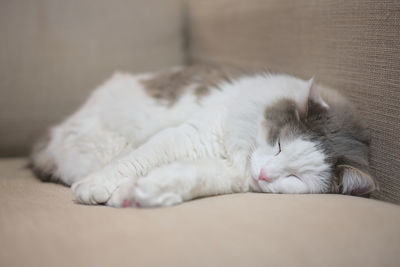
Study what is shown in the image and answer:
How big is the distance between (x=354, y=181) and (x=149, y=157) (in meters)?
0.65

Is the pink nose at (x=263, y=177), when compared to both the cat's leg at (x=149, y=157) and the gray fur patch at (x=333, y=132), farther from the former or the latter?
the cat's leg at (x=149, y=157)

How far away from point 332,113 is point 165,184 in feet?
1.97

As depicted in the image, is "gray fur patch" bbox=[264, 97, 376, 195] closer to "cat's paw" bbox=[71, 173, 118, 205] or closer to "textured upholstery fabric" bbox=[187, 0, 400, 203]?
"textured upholstery fabric" bbox=[187, 0, 400, 203]

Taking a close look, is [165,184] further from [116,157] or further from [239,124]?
[116,157]

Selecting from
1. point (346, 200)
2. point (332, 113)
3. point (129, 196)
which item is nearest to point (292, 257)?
point (346, 200)

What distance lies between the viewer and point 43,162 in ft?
5.18

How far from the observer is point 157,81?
1736 millimetres

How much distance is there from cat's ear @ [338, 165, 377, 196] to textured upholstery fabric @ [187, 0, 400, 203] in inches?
4.6

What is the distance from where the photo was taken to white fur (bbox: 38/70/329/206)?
3.84 feet

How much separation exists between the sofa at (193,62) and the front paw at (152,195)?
0.12ft

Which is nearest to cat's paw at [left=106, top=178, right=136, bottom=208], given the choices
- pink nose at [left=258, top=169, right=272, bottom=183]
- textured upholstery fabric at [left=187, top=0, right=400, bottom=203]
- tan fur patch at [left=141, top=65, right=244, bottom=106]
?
pink nose at [left=258, top=169, right=272, bottom=183]

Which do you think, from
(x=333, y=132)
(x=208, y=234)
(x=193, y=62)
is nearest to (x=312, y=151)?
(x=333, y=132)

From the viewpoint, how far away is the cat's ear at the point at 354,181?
117 centimetres

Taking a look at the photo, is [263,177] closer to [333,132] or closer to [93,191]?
[333,132]
